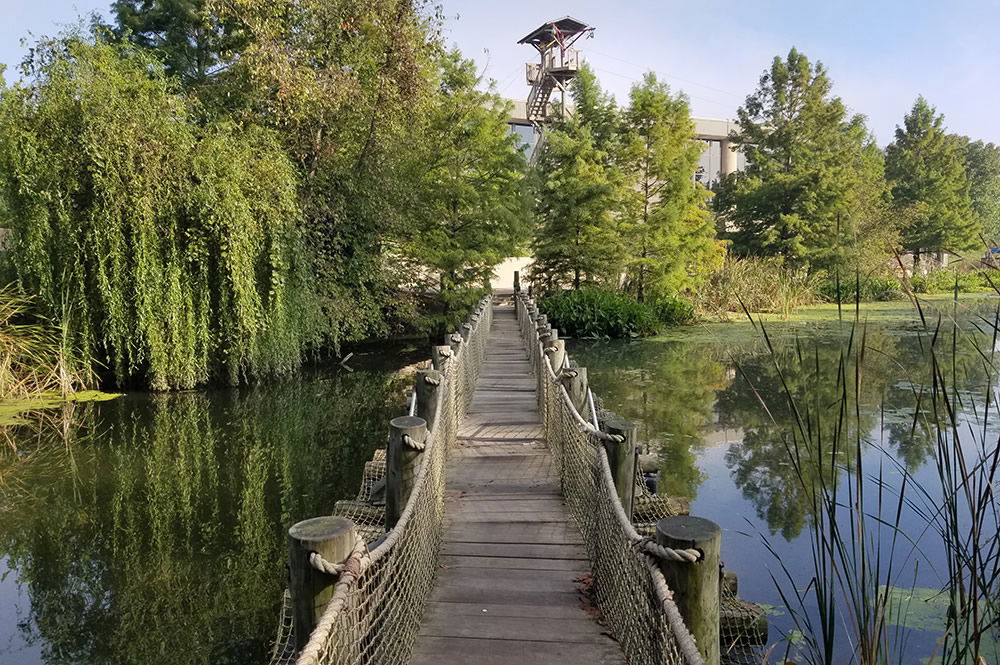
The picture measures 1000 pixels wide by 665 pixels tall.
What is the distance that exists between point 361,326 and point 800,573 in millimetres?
9984

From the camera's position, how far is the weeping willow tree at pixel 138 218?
917cm

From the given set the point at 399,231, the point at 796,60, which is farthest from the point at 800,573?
the point at 796,60

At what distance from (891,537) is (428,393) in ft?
12.9

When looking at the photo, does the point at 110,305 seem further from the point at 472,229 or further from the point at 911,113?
the point at 911,113

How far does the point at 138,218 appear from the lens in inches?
372

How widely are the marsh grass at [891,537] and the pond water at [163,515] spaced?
3332 millimetres

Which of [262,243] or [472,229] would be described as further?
[472,229]

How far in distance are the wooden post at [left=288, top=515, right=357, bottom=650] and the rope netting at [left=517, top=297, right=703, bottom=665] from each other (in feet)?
2.92

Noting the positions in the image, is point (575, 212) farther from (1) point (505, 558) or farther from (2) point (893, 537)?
(2) point (893, 537)

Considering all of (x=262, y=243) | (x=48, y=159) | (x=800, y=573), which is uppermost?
(x=48, y=159)

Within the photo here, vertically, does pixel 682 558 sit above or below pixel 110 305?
below

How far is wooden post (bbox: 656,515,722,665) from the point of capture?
1.89 meters

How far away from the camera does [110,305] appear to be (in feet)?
30.9

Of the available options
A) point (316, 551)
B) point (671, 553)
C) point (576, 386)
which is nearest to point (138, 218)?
point (576, 386)
